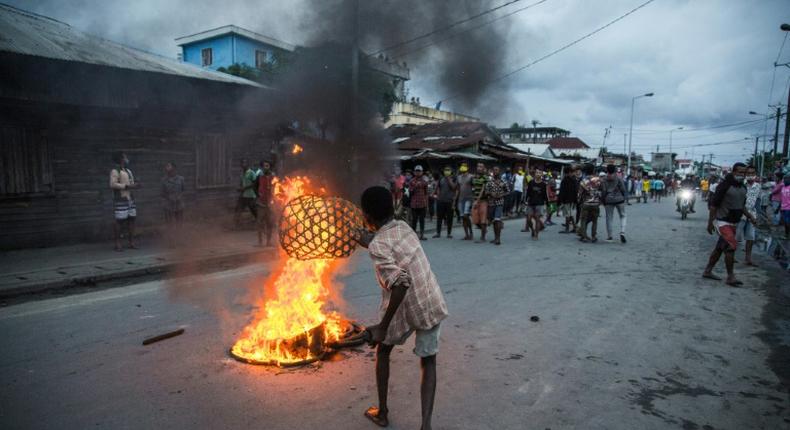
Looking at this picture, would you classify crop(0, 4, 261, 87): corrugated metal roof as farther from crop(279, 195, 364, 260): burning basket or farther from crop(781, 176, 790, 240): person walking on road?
crop(781, 176, 790, 240): person walking on road

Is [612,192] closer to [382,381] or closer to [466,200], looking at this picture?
[466,200]

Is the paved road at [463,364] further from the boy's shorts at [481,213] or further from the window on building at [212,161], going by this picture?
the window on building at [212,161]

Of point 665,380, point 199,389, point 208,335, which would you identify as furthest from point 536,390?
point 208,335

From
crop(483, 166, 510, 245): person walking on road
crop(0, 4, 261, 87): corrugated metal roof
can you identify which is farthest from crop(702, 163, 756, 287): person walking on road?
crop(0, 4, 261, 87): corrugated metal roof

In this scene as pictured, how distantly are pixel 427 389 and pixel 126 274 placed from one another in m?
5.92

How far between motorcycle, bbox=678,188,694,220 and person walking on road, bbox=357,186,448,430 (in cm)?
1772

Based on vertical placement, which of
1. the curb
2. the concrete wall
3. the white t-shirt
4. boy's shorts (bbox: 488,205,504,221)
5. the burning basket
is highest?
the concrete wall

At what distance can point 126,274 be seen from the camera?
7.00 meters

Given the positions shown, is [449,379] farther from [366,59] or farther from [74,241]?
[74,241]

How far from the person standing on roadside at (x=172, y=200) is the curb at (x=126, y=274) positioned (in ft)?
5.34

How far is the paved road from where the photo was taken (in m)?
3.00

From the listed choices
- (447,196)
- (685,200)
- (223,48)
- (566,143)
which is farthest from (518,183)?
(566,143)

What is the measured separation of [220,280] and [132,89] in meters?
2.93

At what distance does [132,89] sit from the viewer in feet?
21.8
